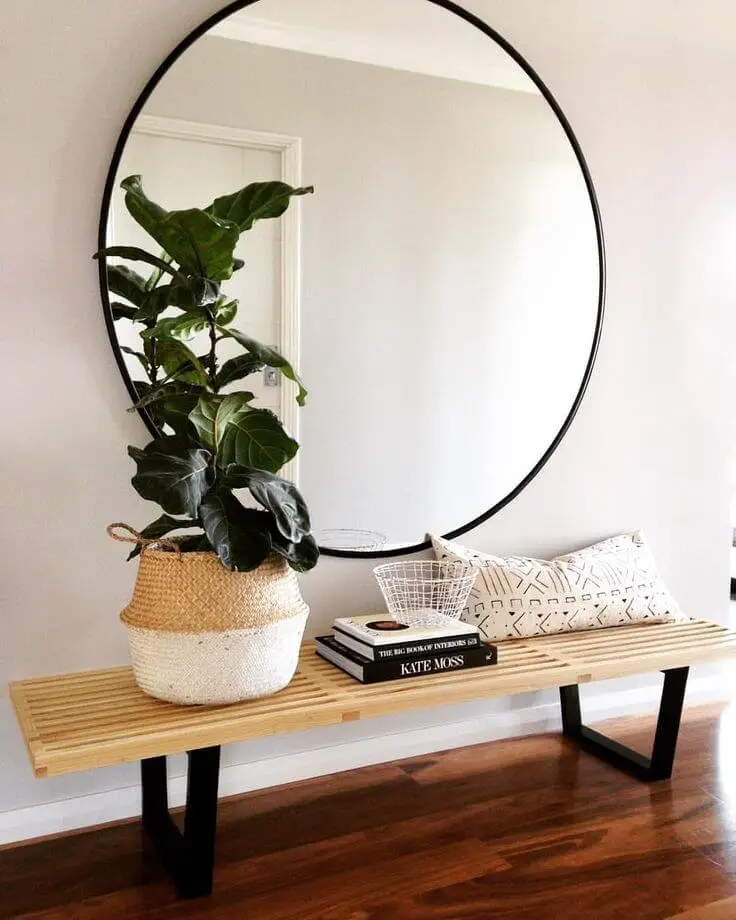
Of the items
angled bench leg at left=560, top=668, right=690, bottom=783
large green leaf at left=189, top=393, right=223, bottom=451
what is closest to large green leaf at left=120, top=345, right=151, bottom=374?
large green leaf at left=189, top=393, right=223, bottom=451

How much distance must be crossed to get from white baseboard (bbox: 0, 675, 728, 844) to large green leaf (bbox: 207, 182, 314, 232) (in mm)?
1228

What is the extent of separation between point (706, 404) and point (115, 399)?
67.7 inches

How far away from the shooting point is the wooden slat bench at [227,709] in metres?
1.57

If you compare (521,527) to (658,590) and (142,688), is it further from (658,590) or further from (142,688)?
(142,688)

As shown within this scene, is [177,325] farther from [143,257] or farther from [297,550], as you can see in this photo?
[297,550]

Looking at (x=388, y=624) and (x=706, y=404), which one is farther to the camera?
(x=706, y=404)

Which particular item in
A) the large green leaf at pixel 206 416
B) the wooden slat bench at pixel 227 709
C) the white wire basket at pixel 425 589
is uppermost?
the large green leaf at pixel 206 416

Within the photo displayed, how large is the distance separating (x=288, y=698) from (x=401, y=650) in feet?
0.86

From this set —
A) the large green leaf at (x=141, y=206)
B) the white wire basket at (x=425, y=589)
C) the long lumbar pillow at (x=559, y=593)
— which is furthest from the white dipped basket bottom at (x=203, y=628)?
the long lumbar pillow at (x=559, y=593)

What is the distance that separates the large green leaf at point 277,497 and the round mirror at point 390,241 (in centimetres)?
42

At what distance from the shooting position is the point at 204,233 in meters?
1.59

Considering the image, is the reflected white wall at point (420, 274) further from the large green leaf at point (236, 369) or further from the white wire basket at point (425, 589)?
the large green leaf at point (236, 369)

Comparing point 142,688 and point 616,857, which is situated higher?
point 142,688

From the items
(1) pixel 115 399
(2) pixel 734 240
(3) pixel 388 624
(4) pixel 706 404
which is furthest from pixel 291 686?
(2) pixel 734 240
